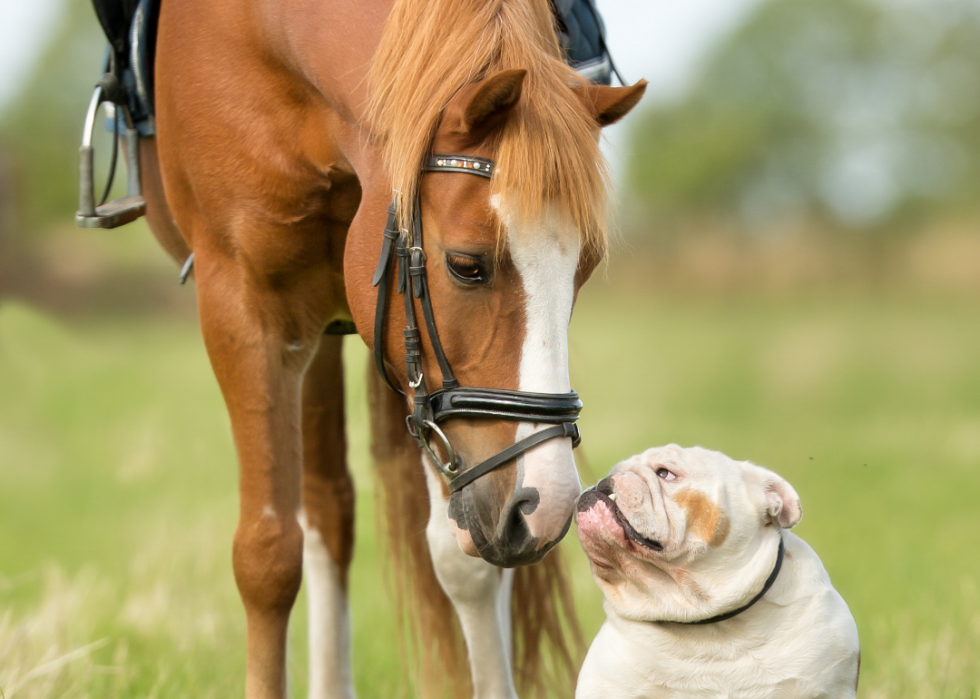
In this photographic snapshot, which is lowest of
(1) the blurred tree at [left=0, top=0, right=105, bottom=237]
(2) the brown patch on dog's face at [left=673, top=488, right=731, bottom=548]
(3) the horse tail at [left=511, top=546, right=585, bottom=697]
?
(3) the horse tail at [left=511, top=546, right=585, bottom=697]

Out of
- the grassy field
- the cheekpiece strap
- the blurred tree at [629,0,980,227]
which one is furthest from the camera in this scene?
the blurred tree at [629,0,980,227]

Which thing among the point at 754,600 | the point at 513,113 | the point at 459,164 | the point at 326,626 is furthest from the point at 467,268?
the point at 326,626

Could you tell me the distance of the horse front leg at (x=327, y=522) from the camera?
371cm

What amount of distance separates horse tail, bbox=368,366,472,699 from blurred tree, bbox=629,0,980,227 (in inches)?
1356

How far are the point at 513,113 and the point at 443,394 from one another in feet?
2.25

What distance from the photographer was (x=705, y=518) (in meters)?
2.24

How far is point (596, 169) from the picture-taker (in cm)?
242

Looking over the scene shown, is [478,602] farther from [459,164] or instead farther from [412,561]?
[459,164]

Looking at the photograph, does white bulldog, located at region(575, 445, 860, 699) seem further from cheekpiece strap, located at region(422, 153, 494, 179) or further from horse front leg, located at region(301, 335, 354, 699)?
horse front leg, located at region(301, 335, 354, 699)

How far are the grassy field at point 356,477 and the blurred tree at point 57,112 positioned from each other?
10431 millimetres

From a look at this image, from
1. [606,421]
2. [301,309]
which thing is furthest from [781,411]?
[301,309]

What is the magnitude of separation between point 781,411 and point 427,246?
14516 millimetres

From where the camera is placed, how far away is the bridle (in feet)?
7.38

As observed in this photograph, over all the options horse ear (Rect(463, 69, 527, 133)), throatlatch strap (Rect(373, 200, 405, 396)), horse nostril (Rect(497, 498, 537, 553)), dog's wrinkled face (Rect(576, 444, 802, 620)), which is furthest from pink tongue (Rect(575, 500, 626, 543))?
horse ear (Rect(463, 69, 527, 133))
